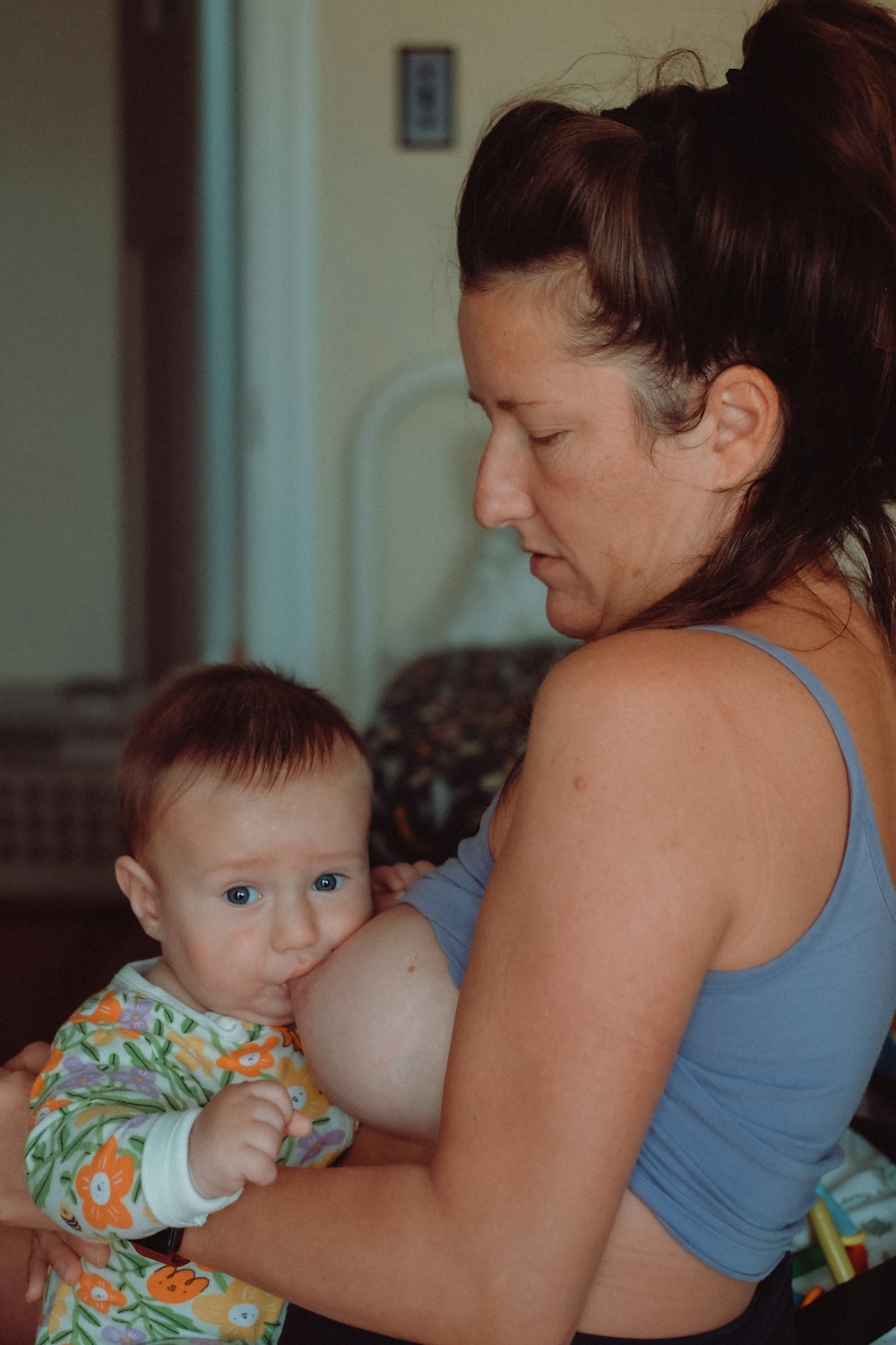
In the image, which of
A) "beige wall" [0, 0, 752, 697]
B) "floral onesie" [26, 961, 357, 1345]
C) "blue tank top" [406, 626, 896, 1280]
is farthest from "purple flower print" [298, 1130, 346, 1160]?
"beige wall" [0, 0, 752, 697]

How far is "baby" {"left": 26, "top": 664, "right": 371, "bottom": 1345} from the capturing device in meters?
1.08

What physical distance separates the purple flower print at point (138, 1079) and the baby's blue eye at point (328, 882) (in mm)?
205

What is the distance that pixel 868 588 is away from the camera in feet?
3.31

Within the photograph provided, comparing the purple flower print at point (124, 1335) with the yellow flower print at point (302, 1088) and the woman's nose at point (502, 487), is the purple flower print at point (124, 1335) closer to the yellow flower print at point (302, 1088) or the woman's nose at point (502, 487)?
the yellow flower print at point (302, 1088)

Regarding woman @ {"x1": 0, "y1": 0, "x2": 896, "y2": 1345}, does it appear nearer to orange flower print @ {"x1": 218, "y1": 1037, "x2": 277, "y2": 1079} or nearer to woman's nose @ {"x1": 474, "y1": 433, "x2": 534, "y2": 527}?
woman's nose @ {"x1": 474, "y1": 433, "x2": 534, "y2": 527}

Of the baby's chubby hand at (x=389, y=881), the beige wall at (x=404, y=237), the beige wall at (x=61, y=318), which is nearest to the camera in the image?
the baby's chubby hand at (x=389, y=881)

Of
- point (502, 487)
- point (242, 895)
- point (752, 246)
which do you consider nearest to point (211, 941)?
point (242, 895)

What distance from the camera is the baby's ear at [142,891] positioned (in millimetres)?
1180

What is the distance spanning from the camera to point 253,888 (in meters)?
1.14

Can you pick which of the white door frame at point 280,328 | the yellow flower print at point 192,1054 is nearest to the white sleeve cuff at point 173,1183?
the yellow flower print at point 192,1054

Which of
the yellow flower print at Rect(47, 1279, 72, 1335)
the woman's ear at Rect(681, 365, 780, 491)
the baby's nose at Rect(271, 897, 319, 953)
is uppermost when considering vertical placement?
the woman's ear at Rect(681, 365, 780, 491)

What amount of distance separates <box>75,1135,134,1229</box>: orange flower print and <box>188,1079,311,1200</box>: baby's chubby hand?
0.19ft

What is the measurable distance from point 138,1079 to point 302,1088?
0.48 feet

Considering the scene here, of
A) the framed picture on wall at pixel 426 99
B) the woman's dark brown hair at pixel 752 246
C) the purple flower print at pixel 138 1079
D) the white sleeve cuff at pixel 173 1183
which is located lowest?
the purple flower print at pixel 138 1079
